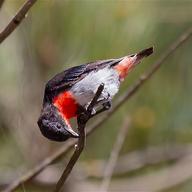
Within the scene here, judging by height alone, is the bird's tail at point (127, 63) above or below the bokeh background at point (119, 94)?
above

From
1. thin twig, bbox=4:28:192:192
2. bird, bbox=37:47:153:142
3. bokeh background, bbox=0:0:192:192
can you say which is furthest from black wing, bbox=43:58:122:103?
bokeh background, bbox=0:0:192:192

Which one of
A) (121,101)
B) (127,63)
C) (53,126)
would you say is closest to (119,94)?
(121,101)

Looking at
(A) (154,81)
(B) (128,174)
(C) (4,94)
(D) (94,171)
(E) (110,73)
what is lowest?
(B) (128,174)

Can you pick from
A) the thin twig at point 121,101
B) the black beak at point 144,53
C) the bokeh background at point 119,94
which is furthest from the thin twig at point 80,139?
the bokeh background at point 119,94

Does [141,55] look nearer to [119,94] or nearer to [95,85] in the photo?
[95,85]

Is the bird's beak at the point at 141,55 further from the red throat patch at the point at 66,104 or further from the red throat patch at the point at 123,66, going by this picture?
the red throat patch at the point at 66,104

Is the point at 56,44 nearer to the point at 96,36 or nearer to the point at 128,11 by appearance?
the point at 96,36

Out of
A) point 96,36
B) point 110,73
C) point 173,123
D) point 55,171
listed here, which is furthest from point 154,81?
point 110,73
